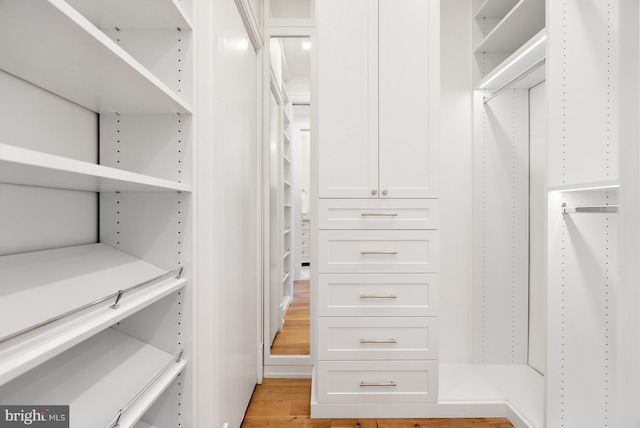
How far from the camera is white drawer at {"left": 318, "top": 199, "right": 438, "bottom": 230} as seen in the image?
1.64 meters

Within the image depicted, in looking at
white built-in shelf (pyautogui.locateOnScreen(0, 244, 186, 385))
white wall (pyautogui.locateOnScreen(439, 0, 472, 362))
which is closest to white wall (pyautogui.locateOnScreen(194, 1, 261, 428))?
white built-in shelf (pyautogui.locateOnScreen(0, 244, 186, 385))

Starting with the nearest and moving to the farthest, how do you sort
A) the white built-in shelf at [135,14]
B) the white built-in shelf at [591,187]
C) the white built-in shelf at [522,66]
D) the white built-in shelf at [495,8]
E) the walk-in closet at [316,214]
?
the walk-in closet at [316,214], the white built-in shelf at [135,14], the white built-in shelf at [591,187], the white built-in shelf at [522,66], the white built-in shelf at [495,8]

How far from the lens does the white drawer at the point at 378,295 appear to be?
164cm

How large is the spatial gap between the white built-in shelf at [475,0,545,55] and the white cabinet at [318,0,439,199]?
1.34 ft

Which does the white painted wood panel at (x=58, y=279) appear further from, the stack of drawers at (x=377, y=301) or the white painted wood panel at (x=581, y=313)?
the white painted wood panel at (x=581, y=313)

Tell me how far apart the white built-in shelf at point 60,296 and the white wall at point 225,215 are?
23 centimetres

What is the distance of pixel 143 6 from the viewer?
2.84ft

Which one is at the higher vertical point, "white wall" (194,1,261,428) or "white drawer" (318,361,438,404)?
"white wall" (194,1,261,428)

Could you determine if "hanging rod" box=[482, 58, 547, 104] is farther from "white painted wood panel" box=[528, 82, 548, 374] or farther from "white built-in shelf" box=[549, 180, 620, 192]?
"white built-in shelf" box=[549, 180, 620, 192]

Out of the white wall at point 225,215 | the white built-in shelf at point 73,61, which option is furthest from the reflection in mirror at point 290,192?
the white built-in shelf at point 73,61

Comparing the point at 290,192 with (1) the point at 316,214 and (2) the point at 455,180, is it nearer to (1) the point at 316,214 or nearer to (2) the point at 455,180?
(1) the point at 316,214

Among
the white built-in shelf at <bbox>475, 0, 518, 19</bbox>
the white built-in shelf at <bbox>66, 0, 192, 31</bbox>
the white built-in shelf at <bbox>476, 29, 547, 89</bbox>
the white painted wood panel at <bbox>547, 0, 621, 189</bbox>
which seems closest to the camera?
the white built-in shelf at <bbox>66, 0, 192, 31</bbox>

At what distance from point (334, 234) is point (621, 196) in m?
1.43

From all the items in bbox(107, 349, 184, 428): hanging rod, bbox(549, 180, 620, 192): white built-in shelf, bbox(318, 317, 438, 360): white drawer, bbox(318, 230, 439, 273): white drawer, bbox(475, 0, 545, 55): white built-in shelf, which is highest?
bbox(475, 0, 545, 55): white built-in shelf
